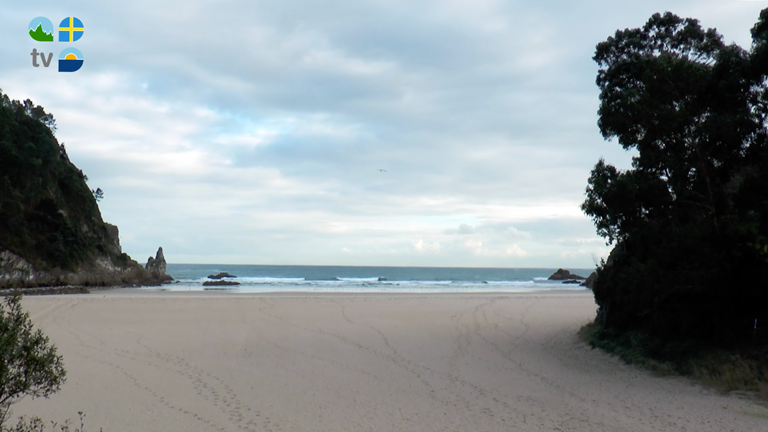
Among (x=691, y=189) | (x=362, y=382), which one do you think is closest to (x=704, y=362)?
(x=691, y=189)

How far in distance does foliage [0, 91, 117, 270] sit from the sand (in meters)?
31.6

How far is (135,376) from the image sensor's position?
10359 mm

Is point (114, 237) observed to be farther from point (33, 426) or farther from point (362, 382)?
point (33, 426)

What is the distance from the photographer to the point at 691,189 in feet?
35.8

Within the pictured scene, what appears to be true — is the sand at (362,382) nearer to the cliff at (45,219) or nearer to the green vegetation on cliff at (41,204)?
the cliff at (45,219)

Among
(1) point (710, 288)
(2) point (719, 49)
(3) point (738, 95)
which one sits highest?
(2) point (719, 49)

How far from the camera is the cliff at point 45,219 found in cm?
4406

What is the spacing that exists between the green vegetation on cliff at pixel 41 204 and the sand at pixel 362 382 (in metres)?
31.5

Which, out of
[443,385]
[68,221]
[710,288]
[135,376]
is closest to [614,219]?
[710,288]

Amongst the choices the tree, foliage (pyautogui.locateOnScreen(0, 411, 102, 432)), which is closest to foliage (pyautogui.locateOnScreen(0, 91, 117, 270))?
foliage (pyautogui.locateOnScreen(0, 411, 102, 432))

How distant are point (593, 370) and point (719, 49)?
23.2 ft

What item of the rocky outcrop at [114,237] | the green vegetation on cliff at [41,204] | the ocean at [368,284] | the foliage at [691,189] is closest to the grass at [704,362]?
the foliage at [691,189]

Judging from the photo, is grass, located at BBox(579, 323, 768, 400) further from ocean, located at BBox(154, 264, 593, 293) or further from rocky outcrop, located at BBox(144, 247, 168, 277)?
rocky outcrop, located at BBox(144, 247, 168, 277)

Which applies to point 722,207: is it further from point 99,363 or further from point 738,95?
point 99,363
